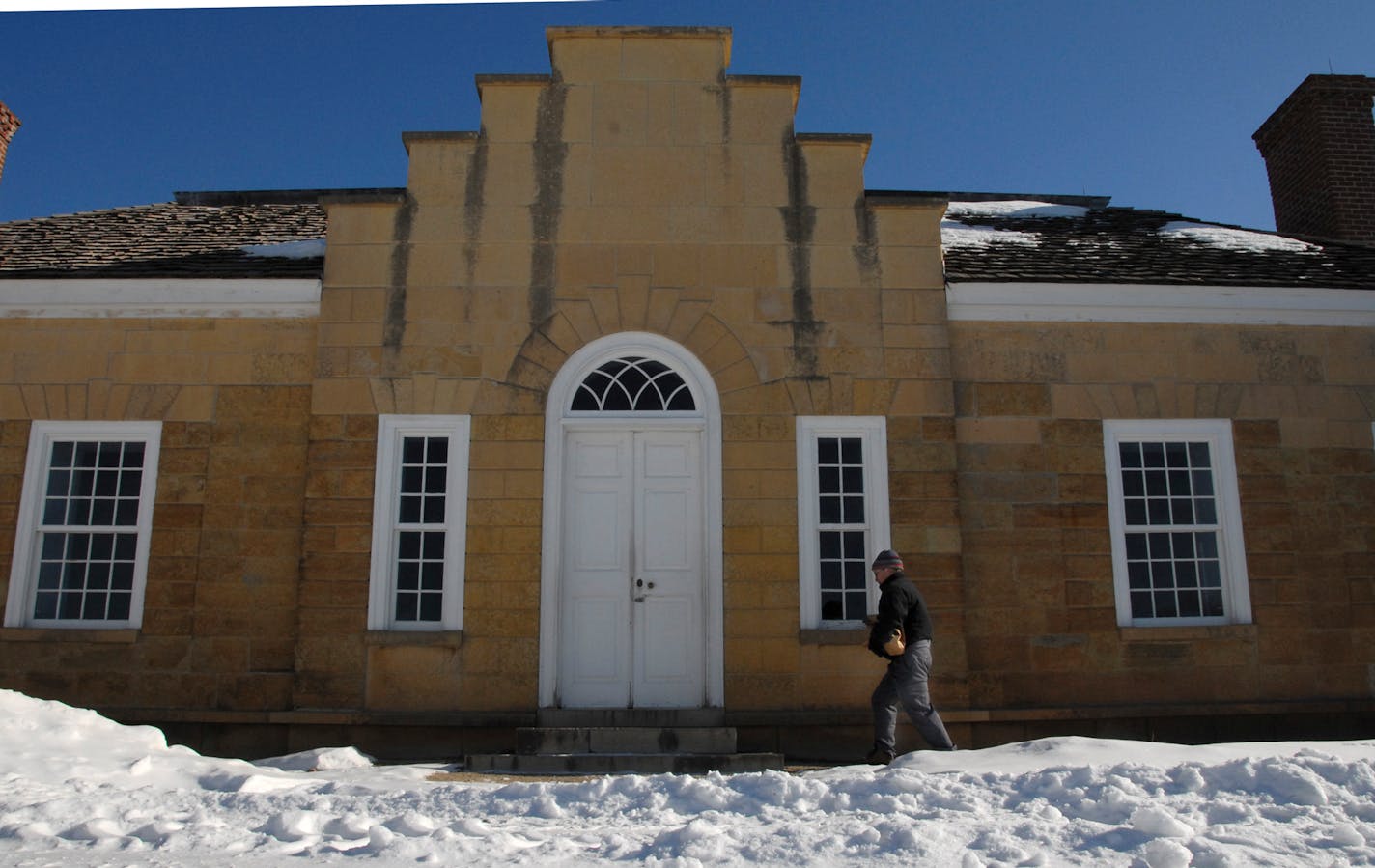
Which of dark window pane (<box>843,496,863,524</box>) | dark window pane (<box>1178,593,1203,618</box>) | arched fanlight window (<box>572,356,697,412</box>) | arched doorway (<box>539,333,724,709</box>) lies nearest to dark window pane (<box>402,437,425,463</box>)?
arched doorway (<box>539,333,724,709</box>)

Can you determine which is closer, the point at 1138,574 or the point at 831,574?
the point at 831,574

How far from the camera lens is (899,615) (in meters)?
8.10

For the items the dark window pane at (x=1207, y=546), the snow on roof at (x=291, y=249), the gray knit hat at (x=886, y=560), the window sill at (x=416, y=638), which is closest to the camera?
the gray knit hat at (x=886, y=560)

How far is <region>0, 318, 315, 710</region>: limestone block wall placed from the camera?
9.57 metres

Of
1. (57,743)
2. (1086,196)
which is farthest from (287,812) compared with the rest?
(1086,196)

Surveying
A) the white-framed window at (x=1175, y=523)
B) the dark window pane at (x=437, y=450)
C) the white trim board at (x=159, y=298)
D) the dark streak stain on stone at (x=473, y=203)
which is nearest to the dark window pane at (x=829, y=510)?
the white-framed window at (x=1175, y=523)

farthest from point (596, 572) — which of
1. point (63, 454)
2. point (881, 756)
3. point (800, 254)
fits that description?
point (63, 454)

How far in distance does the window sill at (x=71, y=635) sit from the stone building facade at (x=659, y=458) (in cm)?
5

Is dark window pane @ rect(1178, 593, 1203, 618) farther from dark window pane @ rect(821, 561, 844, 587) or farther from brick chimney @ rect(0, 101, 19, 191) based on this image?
brick chimney @ rect(0, 101, 19, 191)

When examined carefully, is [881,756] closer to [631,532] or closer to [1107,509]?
[631,532]

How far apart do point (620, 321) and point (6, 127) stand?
9.90 meters

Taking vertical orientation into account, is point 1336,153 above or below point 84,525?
above

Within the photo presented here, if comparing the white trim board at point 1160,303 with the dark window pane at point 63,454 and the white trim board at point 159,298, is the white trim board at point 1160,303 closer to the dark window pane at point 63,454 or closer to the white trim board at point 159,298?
the white trim board at point 159,298

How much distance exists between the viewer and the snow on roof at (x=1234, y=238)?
11.9 meters
